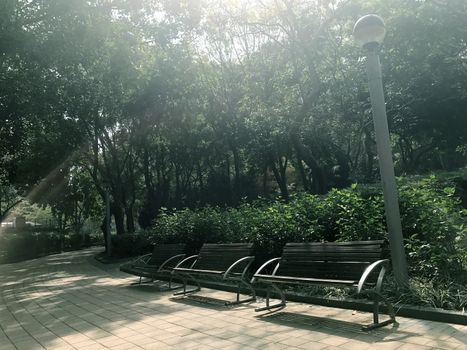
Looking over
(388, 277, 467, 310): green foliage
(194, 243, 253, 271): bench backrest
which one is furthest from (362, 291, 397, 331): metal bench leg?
(194, 243, 253, 271): bench backrest

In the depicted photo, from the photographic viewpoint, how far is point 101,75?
48.0ft

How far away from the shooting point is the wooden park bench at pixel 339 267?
5.23m

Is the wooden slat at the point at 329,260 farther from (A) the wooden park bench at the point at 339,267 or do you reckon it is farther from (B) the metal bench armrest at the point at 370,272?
(B) the metal bench armrest at the point at 370,272

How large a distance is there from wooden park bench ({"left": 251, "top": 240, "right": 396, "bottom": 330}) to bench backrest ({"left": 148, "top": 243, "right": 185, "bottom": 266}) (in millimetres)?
3484

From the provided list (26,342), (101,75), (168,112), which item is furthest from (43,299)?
(168,112)

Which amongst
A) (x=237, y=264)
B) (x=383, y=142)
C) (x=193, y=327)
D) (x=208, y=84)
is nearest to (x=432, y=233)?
(x=383, y=142)

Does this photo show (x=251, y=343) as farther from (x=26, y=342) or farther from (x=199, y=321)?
(x=26, y=342)

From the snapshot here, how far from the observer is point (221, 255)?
8156mm

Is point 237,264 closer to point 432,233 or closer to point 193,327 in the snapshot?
point 193,327

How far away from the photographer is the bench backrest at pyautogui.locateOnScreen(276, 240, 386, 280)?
5543mm

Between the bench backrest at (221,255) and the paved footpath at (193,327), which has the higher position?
the bench backrest at (221,255)

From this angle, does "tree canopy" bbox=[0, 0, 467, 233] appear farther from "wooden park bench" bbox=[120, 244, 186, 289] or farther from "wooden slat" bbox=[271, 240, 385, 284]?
"wooden slat" bbox=[271, 240, 385, 284]

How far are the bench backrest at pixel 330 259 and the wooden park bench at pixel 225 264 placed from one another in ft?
3.18

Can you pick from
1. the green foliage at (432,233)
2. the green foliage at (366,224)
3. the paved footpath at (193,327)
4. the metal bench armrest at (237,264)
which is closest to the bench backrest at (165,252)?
the paved footpath at (193,327)
